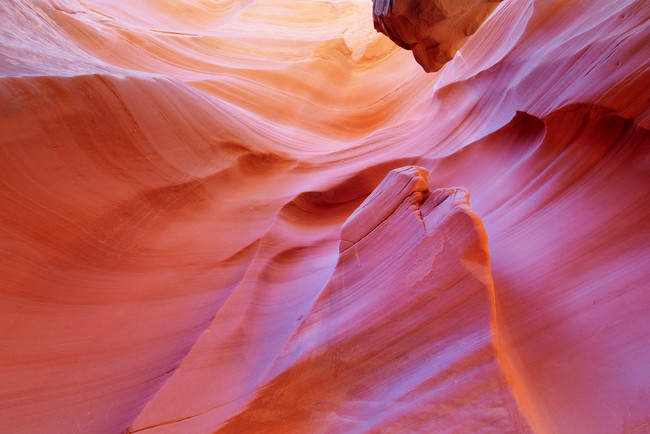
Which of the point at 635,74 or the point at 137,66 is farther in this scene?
the point at 137,66

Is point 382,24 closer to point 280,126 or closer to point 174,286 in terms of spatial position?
point 280,126

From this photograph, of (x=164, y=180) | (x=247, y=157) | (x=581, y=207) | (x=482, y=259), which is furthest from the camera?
(x=247, y=157)

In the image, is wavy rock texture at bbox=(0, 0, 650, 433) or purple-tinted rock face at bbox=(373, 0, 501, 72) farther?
purple-tinted rock face at bbox=(373, 0, 501, 72)

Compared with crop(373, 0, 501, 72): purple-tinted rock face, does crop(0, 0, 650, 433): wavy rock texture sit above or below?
below

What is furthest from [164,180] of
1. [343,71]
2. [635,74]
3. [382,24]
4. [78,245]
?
[343,71]

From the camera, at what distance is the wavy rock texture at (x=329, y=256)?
150cm

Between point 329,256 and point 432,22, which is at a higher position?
point 432,22

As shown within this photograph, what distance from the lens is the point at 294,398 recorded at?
1.65 m

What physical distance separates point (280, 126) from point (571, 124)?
3.03m

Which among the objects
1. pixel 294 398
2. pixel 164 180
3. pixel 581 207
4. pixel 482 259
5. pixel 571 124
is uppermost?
pixel 164 180

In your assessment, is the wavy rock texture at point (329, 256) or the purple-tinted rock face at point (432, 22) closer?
the wavy rock texture at point (329, 256)

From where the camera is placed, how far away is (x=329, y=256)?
250cm

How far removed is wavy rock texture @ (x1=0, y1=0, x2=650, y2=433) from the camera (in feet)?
4.92

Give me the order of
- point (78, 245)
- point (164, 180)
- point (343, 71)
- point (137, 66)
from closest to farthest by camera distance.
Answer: point (78, 245)
point (164, 180)
point (137, 66)
point (343, 71)
